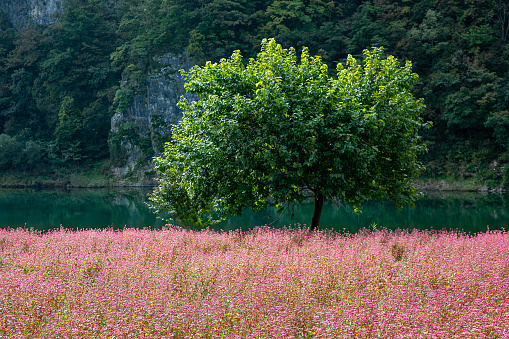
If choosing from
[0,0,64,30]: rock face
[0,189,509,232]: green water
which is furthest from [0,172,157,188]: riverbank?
[0,0,64,30]: rock face

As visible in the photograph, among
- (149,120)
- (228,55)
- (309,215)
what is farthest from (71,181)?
(309,215)

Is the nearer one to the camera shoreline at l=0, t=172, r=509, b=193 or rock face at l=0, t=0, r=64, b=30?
shoreline at l=0, t=172, r=509, b=193

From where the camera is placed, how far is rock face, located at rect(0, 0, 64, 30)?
95644 mm

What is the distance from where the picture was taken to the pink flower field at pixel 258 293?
4414mm

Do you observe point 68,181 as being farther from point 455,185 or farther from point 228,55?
point 455,185

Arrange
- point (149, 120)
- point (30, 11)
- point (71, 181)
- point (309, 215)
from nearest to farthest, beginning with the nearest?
point (309, 215) < point (71, 181) < point (149, 120) < point (30, 11)

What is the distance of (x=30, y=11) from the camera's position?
320 ft

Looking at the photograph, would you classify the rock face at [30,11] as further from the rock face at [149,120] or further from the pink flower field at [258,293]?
the pink flower field at [258,293]

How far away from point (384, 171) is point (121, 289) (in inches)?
450

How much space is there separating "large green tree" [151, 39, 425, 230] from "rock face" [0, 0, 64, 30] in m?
96.9

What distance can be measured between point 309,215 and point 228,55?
4351 cm

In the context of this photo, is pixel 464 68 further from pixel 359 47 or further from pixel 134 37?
pixel 134 37

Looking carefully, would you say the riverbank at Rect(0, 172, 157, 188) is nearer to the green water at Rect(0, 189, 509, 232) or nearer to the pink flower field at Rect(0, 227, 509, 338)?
the green water at Rect(0, 189, 509, 232)

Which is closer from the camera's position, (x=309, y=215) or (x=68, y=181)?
(x=309, y=215)
